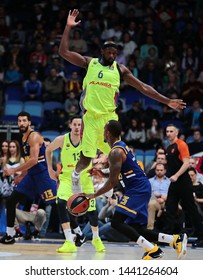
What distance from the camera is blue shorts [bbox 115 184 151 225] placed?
9000mm

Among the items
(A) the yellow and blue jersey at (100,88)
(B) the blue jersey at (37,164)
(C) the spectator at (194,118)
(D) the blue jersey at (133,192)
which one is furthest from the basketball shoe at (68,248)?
(C) the spectator at (194,118)

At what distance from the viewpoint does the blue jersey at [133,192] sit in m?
9.00

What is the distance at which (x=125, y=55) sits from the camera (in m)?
19.9

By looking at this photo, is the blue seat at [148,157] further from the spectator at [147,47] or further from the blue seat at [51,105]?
the spectator at [147,47]

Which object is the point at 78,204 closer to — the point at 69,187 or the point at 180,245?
the point at 180,245

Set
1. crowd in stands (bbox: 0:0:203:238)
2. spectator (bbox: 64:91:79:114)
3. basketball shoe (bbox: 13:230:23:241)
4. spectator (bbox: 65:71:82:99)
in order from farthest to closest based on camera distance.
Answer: spectator (bbox: 65:71:82:99), spectator (bbox: 64:91:79:114), crowd in stands (bbox: 0:0:203:238), basketball shoe (bbox: 13:230:23:241)

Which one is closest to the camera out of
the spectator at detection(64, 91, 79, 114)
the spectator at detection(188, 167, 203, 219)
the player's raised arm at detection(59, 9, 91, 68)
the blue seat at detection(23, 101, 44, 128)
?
the player's raised arm at detection(59, 9, 91, 68)

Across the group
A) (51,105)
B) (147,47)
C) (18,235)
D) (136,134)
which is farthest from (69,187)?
(147,47)

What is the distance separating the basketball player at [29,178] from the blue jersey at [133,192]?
8.04ft

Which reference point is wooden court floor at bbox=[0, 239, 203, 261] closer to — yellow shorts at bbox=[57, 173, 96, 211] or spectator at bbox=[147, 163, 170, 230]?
yellow shorts at bbox=[57, 173, 96, 211]

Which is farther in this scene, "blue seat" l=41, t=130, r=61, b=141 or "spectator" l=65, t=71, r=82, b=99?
"spectator" l=65, t=71, r=82, b=99

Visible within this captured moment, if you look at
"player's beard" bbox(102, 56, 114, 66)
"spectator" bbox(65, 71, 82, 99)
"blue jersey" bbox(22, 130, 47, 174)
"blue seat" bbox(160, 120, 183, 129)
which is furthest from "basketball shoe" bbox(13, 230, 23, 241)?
"spectator" bbox(65, 71, 82, 99)
